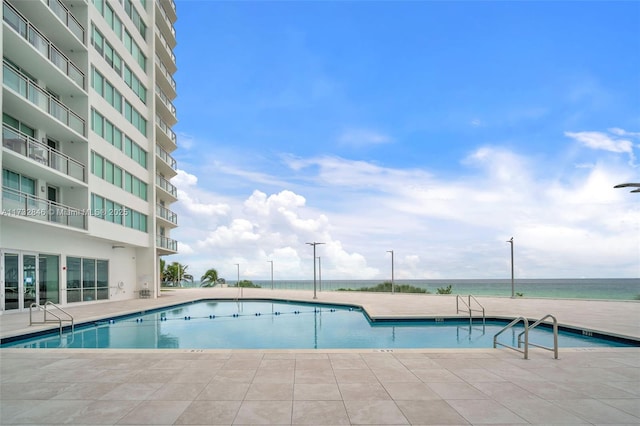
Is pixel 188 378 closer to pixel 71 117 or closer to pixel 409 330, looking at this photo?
pixel 409 330

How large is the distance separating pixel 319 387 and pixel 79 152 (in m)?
17.1

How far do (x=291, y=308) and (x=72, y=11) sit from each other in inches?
676

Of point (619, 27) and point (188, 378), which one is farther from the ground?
point (619, 27)

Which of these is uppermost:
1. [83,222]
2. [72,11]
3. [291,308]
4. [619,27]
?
[72,11]

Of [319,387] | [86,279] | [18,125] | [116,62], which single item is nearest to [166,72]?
[116,62]

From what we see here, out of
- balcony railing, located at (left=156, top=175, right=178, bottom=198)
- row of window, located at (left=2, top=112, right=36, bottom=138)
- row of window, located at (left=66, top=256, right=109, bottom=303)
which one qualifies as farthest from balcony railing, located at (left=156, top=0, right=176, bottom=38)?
row of window, located at (left=66, top=256, right=109, bottom=303)

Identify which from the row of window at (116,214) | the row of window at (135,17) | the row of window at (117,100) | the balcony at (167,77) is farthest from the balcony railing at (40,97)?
the balcony at (167,77)

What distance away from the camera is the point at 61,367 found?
6559 mm

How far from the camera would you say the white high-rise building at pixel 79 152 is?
14.3 m

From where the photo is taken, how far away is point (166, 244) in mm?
27266

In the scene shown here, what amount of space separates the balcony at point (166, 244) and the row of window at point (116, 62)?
8.84 metres

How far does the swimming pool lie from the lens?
10.6m

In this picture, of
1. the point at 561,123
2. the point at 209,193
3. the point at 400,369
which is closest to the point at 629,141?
the point at 561,123

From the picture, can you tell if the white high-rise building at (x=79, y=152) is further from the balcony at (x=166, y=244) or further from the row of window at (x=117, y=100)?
the balcony at (x=166, y=244)
